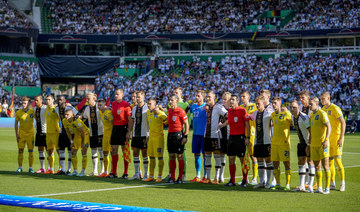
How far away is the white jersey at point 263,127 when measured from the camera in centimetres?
1201

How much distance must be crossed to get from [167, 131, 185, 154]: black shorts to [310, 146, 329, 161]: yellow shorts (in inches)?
127

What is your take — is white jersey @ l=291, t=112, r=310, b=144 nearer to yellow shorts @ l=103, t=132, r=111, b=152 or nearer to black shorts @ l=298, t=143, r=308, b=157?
black shorts @ l=298, t=143, r=308, b=157

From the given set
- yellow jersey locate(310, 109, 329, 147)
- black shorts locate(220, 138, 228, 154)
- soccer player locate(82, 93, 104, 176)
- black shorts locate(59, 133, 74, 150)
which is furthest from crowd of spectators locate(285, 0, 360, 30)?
yellow jersey locate(310, 109, 329, 147)

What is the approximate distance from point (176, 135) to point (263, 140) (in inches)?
85.4

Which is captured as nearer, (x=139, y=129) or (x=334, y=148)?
(x=334, y=148)

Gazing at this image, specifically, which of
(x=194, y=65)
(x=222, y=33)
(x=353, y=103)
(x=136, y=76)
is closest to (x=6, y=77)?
(x=136, y=76)

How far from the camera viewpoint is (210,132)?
12.7 m

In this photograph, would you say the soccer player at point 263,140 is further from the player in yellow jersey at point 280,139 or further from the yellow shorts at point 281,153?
the yellow shorts at point 281,153

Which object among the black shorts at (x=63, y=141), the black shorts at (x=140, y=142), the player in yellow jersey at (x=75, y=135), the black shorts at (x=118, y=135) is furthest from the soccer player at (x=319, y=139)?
the black shorts at (x=63, y=141)

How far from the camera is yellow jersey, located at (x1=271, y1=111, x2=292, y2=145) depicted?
1166 cm

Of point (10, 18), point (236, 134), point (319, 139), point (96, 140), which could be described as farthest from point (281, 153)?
point (10, 18)

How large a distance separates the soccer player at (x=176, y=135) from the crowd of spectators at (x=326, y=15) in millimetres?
40523

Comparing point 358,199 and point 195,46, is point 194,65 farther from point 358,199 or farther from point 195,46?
point 358,199

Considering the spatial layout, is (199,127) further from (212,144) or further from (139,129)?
(139,129)
